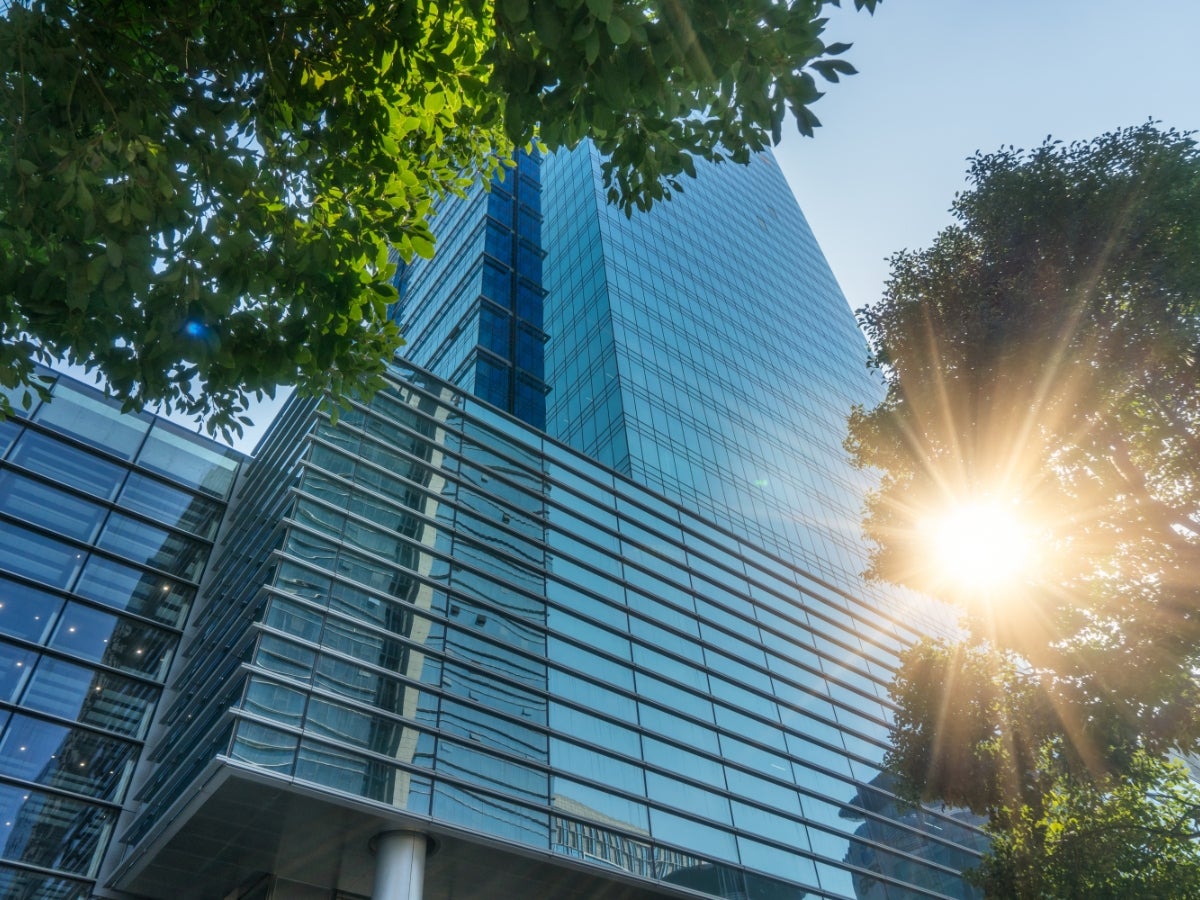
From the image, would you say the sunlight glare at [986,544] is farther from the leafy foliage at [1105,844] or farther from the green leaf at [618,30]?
the green leaf at [618,30]

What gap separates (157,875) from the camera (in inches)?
613

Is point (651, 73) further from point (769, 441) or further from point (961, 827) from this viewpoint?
point (769, 441)

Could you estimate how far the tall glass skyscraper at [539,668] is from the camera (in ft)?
48.9

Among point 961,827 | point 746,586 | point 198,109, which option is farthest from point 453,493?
point 961,827

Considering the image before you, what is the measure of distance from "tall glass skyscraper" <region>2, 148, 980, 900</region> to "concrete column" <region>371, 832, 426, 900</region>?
0.04 meters

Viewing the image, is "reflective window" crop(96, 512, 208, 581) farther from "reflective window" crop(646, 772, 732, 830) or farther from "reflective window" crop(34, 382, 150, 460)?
"reflective window" crop(646, 772, 732, 830)

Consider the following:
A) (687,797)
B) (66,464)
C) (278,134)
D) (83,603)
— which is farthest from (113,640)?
(278,134)

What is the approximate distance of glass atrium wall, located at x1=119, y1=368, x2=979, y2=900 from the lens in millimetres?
15250

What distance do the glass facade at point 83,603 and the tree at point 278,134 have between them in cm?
1363

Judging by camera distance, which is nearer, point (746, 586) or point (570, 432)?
point (746, 586)

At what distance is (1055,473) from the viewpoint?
1226cm

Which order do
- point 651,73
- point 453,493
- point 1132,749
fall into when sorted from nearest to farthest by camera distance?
point 651,73
point 1132,749
point 453,493

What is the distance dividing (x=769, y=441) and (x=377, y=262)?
3225 cm

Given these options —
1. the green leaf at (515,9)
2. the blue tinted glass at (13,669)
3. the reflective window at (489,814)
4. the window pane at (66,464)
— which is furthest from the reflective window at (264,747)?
the green leaf at (515,9)
